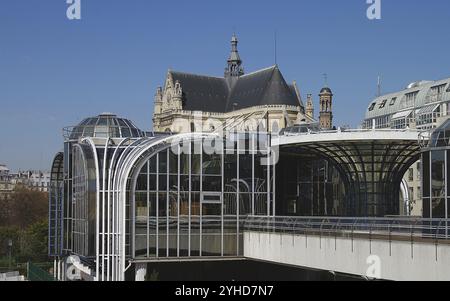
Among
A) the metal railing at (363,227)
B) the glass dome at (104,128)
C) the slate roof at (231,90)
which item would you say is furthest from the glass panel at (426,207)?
the slate roof at (231,90)

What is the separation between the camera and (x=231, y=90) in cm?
10500

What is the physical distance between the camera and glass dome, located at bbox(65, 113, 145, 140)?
1832 inches

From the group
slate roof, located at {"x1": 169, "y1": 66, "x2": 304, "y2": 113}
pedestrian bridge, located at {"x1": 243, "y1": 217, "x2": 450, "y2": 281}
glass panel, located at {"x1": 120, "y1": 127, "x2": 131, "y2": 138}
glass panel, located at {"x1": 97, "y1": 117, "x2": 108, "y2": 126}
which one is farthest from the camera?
slate roof, located at {"x1": 169, "y1": 66, "x2": 304, "y2": 113}

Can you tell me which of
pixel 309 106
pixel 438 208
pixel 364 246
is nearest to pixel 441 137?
pixel 438 208

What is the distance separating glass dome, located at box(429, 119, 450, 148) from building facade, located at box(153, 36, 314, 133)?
192ft

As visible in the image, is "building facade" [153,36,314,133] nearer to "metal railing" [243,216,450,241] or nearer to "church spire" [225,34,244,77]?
"church spire" [225,34,244,77]

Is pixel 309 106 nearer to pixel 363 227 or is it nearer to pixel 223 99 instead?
pixel 223 99

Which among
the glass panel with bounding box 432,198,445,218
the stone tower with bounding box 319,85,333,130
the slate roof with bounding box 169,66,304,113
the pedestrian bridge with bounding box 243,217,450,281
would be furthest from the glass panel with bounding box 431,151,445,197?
the stone tower with bounding box 319,85,333,130

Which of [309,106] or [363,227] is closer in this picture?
[363,227]

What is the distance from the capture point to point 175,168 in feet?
131

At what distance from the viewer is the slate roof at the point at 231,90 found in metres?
95.4

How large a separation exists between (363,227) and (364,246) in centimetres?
172

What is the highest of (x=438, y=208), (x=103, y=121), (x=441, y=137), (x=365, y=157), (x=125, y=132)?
(x=103, y=121)
